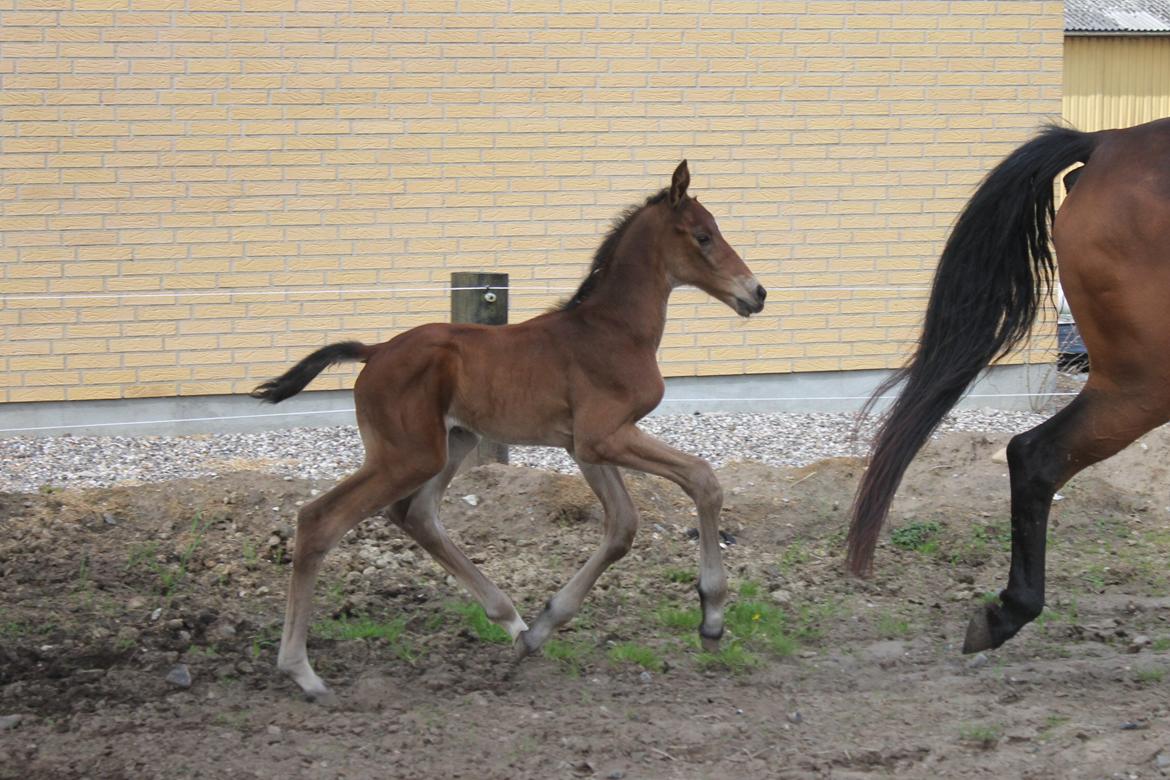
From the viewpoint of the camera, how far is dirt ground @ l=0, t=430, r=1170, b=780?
14.1ft

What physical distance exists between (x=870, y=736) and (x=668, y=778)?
0.76 metres

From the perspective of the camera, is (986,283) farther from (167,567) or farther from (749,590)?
(167,567)

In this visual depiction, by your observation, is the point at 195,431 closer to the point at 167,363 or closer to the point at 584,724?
the point at 167,363

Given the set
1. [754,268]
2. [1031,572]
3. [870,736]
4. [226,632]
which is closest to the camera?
[870,736]

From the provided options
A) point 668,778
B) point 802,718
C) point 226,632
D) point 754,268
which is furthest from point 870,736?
point 754,268

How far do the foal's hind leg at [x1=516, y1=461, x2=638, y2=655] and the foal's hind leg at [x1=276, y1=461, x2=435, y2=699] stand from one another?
728mm

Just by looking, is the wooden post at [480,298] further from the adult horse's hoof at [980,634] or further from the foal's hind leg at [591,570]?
the adult horse's hoof at [980,634]

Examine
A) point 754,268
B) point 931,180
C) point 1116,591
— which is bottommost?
point 1116,591

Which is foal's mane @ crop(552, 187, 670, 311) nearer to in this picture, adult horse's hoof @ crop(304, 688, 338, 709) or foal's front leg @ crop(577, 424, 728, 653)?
foal's front leg @ crop(577, 424, 728, 653)

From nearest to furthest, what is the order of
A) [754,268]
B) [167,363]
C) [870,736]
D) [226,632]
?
1. [870,736]
2. [226,632]
3. [167,363]
4. [754,268]

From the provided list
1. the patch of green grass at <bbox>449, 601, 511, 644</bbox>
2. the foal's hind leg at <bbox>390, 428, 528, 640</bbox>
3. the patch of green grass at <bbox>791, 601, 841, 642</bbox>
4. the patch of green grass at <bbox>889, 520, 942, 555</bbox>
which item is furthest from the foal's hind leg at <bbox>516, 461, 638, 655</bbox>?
the patch of green grass at <bbox>889, 520, 942, 555</bbox>

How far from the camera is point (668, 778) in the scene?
13.6 feet

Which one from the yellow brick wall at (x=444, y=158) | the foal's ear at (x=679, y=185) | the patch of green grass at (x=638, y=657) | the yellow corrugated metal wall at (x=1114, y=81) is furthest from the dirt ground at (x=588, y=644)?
the yellow corrugated metal wall at (x=1114, y=81)

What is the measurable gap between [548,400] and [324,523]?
939 mm
